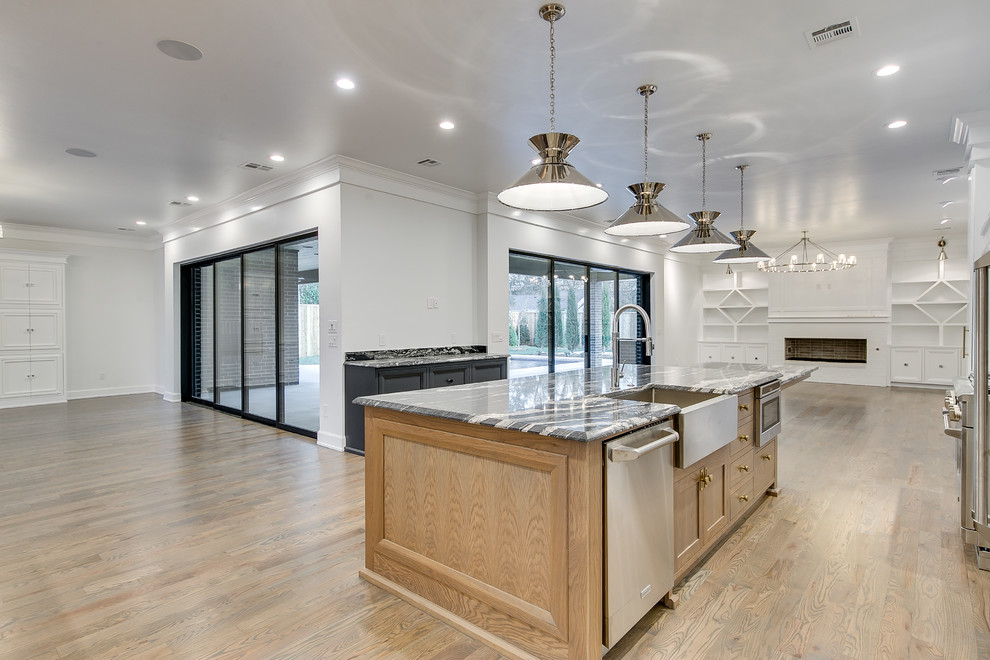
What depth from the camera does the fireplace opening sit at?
32.5 feet

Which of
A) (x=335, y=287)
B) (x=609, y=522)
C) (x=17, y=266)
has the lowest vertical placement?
(x=609, y=522)

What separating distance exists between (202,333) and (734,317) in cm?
1059

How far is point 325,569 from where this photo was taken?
8.34 feet

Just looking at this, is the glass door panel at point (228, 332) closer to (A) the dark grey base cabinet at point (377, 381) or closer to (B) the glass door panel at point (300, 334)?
(B) the glass door panel at point (300, 334)

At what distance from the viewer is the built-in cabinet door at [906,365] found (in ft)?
30.9

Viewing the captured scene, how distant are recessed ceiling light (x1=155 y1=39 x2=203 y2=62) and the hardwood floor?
2749 millimetres

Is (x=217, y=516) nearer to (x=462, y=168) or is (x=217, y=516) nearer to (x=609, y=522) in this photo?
(x=609, y=522)

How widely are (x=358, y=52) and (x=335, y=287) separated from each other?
244cm

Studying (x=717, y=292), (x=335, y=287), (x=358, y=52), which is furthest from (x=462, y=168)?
(x=717, y=292)

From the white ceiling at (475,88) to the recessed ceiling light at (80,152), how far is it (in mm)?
110

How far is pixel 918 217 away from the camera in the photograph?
7.61 metres

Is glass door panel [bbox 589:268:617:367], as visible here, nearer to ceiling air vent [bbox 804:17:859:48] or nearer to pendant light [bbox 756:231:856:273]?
pendant light [bbox 756:231:856:273]

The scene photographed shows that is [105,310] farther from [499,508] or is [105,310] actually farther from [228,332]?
[499,508]

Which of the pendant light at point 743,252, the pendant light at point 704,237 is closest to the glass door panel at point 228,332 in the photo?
the pendant light at point 704,237
